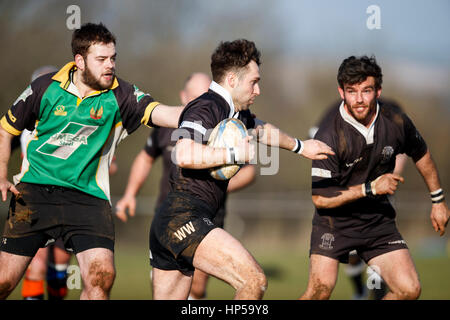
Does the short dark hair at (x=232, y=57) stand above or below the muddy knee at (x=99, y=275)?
above

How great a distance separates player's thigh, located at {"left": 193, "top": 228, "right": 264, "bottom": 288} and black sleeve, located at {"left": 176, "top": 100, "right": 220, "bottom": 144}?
681 millimetres

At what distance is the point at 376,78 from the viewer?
538 centimetres

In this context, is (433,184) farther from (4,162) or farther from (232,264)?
(4,162)

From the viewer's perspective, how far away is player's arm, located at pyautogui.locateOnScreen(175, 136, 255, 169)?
3.95 metres

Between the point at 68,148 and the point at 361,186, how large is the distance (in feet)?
7.94

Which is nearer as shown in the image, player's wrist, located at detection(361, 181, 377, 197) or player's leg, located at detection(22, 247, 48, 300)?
player's wrist, located at detection(361, 181, 377, 197)

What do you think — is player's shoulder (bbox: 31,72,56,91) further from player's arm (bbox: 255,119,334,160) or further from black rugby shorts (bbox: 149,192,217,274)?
player's arm (bbox: 255,119,334,160)

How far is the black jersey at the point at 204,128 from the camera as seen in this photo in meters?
4.14

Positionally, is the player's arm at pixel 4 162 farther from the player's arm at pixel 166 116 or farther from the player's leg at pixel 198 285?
the player's leg at pixel 198 285

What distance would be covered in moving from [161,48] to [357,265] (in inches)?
621

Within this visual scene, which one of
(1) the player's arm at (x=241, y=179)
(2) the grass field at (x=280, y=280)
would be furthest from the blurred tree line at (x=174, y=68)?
(1) the player's arm at (x=241, y=179)

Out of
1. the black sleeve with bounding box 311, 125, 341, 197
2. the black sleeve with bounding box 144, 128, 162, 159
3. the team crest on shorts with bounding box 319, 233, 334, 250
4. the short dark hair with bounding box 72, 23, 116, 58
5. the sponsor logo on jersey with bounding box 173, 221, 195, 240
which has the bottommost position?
the team crest on shorts with bounding box 319, 233, 334, 250

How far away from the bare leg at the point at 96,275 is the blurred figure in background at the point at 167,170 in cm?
A: 205

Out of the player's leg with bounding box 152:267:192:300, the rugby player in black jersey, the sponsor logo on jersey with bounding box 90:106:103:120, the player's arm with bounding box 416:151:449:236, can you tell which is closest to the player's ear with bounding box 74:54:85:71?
the sponsor logo on jersey with bounding box 90:106:103:120
